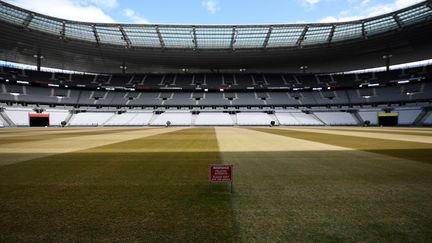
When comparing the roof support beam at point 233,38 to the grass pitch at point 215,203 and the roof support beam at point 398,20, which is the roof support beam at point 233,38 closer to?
the roof support beam at point 398,20

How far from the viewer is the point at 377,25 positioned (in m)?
46.8

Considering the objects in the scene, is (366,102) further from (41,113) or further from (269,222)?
(41,113)

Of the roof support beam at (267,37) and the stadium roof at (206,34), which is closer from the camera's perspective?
the stadium roof at (206,34)

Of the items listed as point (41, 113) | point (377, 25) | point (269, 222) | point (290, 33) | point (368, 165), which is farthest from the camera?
point (41, 113)

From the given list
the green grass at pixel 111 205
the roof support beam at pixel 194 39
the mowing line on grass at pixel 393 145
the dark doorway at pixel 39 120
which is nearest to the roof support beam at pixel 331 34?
the roof support beam at pixel 194 39

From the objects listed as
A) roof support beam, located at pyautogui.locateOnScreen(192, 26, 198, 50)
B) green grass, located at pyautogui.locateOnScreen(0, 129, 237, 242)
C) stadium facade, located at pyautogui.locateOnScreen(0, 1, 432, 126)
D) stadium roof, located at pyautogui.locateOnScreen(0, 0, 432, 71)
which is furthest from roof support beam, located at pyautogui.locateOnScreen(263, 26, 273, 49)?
green grass, located at pyautogui.locateOnScreen(0, 129, 237, 242)

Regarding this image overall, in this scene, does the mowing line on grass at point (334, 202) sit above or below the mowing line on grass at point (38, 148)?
below

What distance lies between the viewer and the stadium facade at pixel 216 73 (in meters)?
49.4

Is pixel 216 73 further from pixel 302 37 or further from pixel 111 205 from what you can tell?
pixel 111 205

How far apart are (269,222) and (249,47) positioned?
56.4 meters

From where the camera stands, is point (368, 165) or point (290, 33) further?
point (290, 33)

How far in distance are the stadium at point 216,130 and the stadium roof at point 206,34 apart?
33cm

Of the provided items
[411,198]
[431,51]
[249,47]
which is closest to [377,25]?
[431,51]

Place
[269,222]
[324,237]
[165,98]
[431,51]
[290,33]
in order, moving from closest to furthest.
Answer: [324,237] < [269,222] < [290,33] < [431,51] < [165,98]
